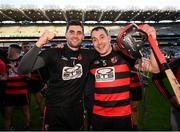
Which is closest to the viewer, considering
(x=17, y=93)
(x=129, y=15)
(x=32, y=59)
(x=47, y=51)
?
(x=32, y=59)

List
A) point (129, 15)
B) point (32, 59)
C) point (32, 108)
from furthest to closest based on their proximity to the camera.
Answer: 1. point (129, 15)
2. point (32, 108)
3. point (32, 59)

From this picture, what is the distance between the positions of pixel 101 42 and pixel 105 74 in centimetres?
42

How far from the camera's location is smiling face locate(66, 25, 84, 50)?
4.05m

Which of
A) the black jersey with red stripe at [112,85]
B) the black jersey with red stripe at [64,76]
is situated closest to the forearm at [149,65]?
the black jersey with red stripe at [112,85]

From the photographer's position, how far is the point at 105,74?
4.09 meters

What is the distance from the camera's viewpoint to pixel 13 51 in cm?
753

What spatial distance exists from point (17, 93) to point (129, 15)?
5723 cm

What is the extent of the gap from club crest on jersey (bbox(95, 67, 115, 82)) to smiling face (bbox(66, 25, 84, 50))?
43 centimetres

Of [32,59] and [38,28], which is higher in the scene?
[38,28]

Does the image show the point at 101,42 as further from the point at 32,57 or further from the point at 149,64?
the point at 32,57

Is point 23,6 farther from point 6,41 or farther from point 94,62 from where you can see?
point 94,62

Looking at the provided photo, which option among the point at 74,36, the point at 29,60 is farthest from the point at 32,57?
the point at 74,36

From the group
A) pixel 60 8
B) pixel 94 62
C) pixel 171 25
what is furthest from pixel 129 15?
pixel 94 62

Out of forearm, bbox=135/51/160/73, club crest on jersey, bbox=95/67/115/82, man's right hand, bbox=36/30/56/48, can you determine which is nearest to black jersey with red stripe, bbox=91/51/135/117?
club crest on jersey, bbox=95/67/115/82
